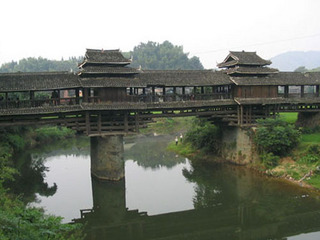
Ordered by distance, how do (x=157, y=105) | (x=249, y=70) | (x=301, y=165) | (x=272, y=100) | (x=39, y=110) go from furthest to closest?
(x=272, y=100)
(x=249, y=70)
(x=157, y=105)
(x=301, y=165)
(x=39, y=110)

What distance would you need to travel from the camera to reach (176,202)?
21359mm

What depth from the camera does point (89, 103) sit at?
22.6 m

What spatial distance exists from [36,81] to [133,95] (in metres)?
6.71

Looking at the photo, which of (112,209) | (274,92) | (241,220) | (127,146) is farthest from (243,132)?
(127,146)

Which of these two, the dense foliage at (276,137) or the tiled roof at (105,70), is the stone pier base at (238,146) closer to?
the dense foliage at (276,137)

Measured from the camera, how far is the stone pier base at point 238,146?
2764cm

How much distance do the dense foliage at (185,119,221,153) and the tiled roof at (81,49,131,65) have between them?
1287 centimetres

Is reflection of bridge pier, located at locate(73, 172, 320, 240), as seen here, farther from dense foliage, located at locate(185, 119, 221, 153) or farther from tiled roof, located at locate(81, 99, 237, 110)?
dense foliage, located at locate(185, 119, 221, 153)

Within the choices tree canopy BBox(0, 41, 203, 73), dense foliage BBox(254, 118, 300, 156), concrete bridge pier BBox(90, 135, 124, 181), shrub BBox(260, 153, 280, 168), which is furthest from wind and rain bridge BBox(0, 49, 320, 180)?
tree canopy BBox(0, 41, 203, 73)

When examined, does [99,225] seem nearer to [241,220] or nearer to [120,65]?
[241,220]

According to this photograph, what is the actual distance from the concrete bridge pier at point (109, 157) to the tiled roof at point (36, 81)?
4.66m

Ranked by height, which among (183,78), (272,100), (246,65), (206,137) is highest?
(246,65)

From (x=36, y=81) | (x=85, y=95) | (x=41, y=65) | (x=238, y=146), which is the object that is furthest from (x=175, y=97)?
(x=41, y=65)

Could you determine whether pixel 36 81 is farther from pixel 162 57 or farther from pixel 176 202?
pixel 162 57
